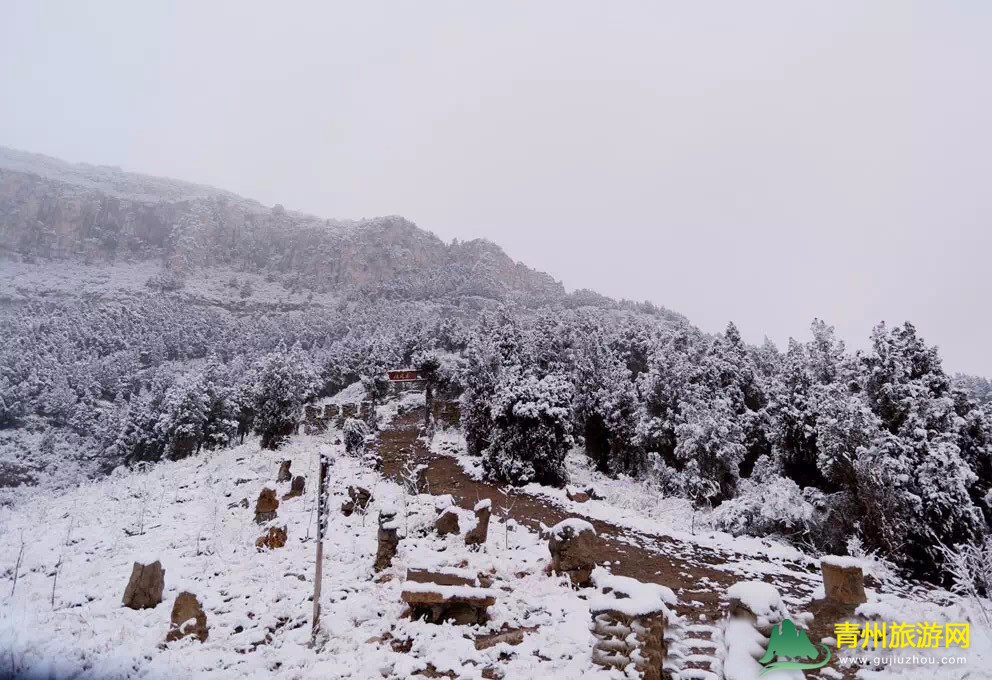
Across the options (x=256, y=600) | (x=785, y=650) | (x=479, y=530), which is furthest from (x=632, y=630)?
(x=256, y=600)

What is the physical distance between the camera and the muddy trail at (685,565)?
6922 millimetres

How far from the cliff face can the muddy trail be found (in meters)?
92.7

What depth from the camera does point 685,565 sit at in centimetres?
951

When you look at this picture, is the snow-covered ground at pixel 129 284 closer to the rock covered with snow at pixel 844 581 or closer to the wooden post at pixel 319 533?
the wooden post at pixel 319 533

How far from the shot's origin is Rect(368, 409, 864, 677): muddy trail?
6922 millimetres

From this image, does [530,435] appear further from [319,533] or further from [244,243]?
[244,243]

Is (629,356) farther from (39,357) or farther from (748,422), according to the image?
(39,357)

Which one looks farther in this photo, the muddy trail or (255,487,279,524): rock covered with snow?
(255,487,279,524): rock covered with snow

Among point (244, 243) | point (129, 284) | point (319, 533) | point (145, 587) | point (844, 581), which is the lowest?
point (145, 587)

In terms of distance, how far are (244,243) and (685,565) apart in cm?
15029

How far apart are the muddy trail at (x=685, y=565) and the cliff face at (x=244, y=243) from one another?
92.7 metres

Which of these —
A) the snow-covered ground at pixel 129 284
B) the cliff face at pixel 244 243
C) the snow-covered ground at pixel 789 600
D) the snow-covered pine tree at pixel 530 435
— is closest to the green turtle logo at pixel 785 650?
the snow-covered ground at pixel 789 600

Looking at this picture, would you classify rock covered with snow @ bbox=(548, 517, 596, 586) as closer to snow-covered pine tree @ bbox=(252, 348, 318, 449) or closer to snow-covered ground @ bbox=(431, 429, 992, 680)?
snow-covered ground @ bbox=(431, 429, 992, 680)

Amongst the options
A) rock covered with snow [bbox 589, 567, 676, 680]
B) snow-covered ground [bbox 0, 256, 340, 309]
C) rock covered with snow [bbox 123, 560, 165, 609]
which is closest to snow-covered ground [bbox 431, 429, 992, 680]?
rock covered with snow [bbox 589, 567, 676, 680]
